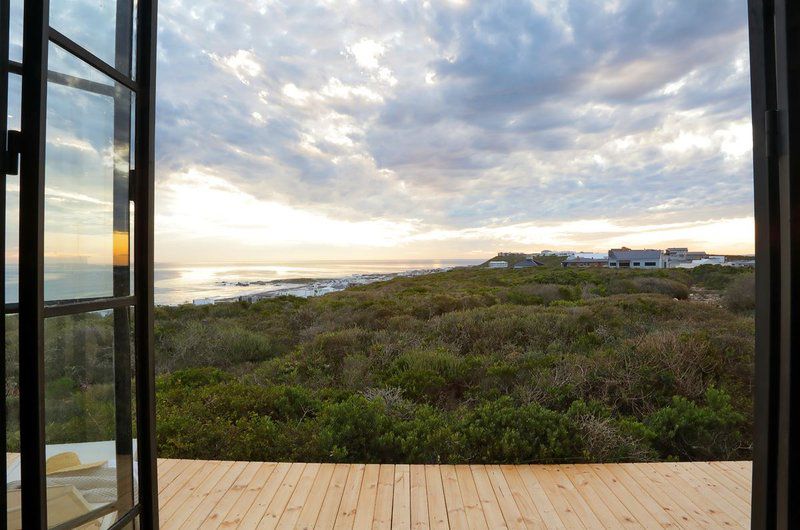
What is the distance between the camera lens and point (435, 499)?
7.48 ft

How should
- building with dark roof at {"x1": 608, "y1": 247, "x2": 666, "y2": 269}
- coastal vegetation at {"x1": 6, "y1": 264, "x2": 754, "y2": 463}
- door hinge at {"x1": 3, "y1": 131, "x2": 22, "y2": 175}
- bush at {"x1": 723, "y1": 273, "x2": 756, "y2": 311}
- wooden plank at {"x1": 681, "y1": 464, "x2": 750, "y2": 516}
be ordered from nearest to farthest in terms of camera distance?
door hinge at {"x1": 3, "y1": 131, "x2": 22, "y2": 175}, wooden plank at {"x1": 681, "y1": 464, "x2": 750, "y2": 516}, coastal vegetation at {"x1": 6, "y1": 264, "x2": 754, "y2": 463}, bush at {"x1": 723, "y1": 273, "x2": 756, "y2": 311}, building with dark roof at {"x1": 608, "y1": 247, "x2": 666, "y2": 269}

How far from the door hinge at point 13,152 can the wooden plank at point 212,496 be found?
1906 millimetres

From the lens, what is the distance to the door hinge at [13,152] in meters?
0.85

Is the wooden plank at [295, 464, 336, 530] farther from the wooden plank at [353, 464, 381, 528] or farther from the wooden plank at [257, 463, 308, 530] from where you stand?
the wooden plank at [353, 464, 381, 528]

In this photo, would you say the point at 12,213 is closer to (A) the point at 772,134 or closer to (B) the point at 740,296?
(A) the point at 772,134

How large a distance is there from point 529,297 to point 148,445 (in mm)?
7437

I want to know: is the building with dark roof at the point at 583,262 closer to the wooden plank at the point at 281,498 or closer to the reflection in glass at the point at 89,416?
the wooden plank at the point at 281,498

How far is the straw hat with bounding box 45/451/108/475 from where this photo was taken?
3.22ft

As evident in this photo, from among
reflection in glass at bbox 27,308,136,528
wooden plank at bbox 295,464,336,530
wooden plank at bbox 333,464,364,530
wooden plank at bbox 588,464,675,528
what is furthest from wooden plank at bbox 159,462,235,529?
wooden plank at bbox 588,464,675,528

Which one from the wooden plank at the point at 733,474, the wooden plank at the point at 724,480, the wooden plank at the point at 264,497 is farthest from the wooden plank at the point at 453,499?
the wooden plank at the point at 733,474

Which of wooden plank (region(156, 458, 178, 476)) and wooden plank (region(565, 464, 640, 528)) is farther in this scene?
wooden plank (region(156, 458, 178, 476))

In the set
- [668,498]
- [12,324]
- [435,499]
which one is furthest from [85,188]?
[668,498]

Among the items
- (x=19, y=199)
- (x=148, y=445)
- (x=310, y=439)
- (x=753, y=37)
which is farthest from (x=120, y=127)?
(x=310, y=439)

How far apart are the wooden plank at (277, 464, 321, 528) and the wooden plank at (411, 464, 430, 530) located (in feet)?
1.94
